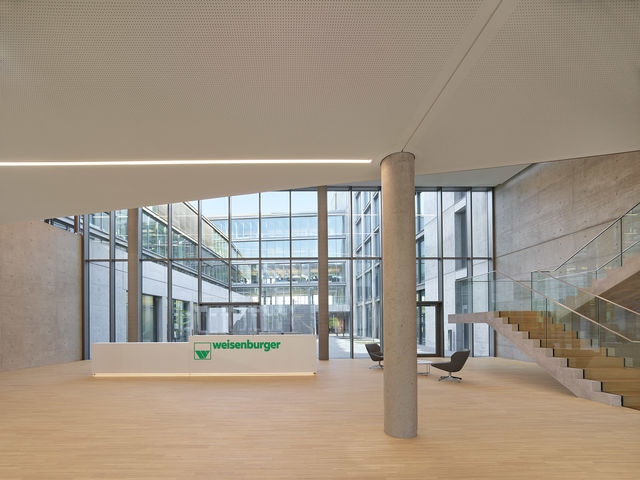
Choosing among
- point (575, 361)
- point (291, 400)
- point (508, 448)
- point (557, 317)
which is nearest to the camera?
point (508, 448)

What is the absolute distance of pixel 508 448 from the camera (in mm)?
5465

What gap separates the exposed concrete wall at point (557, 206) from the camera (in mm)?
11203

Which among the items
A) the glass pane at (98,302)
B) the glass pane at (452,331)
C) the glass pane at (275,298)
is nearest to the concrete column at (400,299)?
the glass pane at (275,298)

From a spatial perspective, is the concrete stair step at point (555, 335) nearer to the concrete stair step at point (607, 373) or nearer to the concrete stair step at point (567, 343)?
the concrete stair step at point (567, 343)

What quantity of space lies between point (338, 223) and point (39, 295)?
10283 millimetres

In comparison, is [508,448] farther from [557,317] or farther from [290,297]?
[290,297]

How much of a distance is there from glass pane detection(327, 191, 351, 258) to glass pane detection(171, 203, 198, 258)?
5.11 meters

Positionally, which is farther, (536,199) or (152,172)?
(536,199)

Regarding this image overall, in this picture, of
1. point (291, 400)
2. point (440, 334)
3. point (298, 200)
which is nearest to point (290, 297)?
point (298, 200)

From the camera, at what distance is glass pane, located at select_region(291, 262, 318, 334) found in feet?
53.9

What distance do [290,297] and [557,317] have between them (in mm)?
9178

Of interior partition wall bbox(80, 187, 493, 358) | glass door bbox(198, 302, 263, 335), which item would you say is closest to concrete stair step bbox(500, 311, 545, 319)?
interior partition wall bbox(80, 187, 493, 358)

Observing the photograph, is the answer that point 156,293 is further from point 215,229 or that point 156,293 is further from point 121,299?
point 215,229

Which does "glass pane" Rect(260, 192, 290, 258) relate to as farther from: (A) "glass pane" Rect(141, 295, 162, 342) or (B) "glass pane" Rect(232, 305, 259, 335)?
(A) "glass pane" Rect(141, 295, 162, 342)
